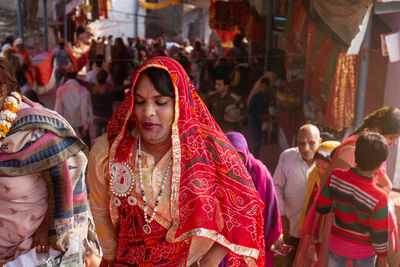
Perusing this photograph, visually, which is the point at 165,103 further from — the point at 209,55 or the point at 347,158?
the point at 209,55

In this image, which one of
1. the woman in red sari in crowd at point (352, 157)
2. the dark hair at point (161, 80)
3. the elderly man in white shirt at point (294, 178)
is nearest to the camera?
the dark hair at point (161, 80)

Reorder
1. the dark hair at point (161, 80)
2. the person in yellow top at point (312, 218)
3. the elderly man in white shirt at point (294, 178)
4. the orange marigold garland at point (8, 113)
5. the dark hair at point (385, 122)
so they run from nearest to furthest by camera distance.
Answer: the dark hair at point (161, 80) < the orange marigold garland at point (8, 113) < the dark hair at point (385, 122) < the person in yellow top at point (312, 218) < the elderly man in white shirt at point (294, 178)

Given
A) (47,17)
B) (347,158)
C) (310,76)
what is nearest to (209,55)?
(310,76)

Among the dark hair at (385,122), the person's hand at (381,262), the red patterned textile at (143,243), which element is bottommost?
the person's hand at (381,262)

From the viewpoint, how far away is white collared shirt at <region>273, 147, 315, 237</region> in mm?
3295

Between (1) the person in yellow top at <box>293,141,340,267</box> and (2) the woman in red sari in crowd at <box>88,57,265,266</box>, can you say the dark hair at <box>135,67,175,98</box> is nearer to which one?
(2) the woman in red sari in crowd at <box>88,57,265,266</box>

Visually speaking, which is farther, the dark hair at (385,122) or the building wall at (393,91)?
the building wall at (393,91)

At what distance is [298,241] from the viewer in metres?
3.42

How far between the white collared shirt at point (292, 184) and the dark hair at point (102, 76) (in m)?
1.86

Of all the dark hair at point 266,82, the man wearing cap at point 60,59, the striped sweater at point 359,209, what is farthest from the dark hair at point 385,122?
the man wearing cap at point 60,59

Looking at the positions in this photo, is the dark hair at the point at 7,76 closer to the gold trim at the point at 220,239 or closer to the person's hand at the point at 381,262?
the gold trim at the point at 220,239

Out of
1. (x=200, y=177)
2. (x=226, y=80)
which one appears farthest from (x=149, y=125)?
(x=226, y=80)

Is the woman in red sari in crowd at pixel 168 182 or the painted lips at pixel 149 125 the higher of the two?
the painted lips at pixel 149 125

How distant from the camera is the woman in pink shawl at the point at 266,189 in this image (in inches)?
101
